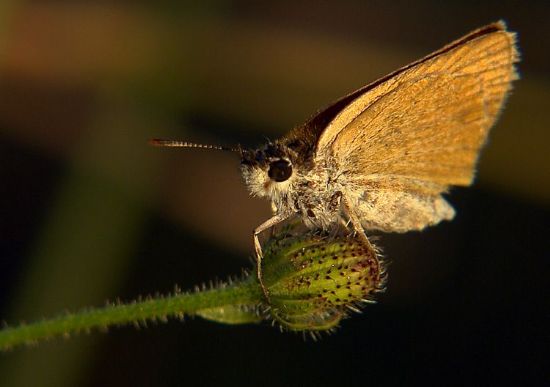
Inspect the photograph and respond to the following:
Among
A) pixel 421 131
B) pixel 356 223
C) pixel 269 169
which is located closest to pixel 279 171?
pixel 269 169

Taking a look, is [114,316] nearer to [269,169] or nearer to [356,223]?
[269,169]

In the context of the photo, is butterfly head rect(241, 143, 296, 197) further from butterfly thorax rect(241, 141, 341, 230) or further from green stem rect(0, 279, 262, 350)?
green stem rect(0, 279, 262, 350)

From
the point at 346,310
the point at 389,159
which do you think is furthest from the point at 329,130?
the point at 346,310

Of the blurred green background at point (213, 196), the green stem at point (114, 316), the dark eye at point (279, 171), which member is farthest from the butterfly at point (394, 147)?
the blurred green background at point (213, 196)

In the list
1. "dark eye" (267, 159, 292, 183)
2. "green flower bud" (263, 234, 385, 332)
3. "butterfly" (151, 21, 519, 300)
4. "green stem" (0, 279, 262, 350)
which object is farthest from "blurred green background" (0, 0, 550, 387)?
"dark eye" (267, 159, 292, 183)

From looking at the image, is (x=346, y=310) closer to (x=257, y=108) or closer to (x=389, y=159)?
(x=389, y=159)

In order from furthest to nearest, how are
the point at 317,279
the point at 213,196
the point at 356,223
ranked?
the point at 213,196
the point at 356,223
the point at 317,279

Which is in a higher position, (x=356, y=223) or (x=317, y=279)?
→ (x=356, y=223)
